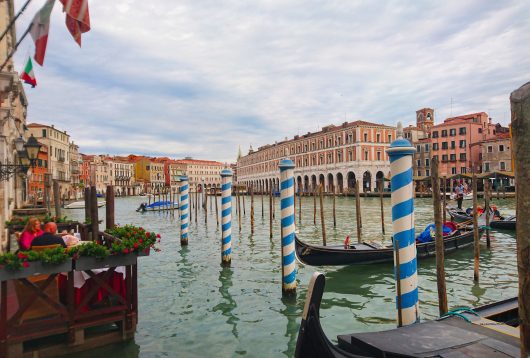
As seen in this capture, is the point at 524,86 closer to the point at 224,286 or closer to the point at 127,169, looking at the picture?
the point at 224,286

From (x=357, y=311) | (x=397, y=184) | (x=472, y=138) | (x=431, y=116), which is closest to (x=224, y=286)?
(x=357, y=311)

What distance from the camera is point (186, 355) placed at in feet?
12.5

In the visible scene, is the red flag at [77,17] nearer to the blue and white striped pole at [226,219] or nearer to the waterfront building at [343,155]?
the blue and white striped pole at [226,219]

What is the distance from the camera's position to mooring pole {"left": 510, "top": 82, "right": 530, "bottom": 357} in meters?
1.65

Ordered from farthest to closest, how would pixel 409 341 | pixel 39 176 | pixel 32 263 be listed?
1. pixel 39 176
2. pixel 32 263
3. pixel 409 341

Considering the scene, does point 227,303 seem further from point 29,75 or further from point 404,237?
point 29,75

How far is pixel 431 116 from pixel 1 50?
4548cm

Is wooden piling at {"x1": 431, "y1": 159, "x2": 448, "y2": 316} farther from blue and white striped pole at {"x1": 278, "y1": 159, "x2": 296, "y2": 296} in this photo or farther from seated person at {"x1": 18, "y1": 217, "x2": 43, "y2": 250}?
seated person at {"x1": 18, "y1": 217, "x2": 43, "y2": 250}

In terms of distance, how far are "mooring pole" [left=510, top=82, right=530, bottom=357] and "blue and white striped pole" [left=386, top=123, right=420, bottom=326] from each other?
5.28 ft

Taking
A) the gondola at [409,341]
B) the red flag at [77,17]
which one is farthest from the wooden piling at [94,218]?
the gondola at [409,341]

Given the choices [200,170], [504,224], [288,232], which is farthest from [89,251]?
[200,170]

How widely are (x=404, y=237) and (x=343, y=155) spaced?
39.1 metres

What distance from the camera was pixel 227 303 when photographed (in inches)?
216

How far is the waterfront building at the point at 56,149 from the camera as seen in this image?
40.5m
